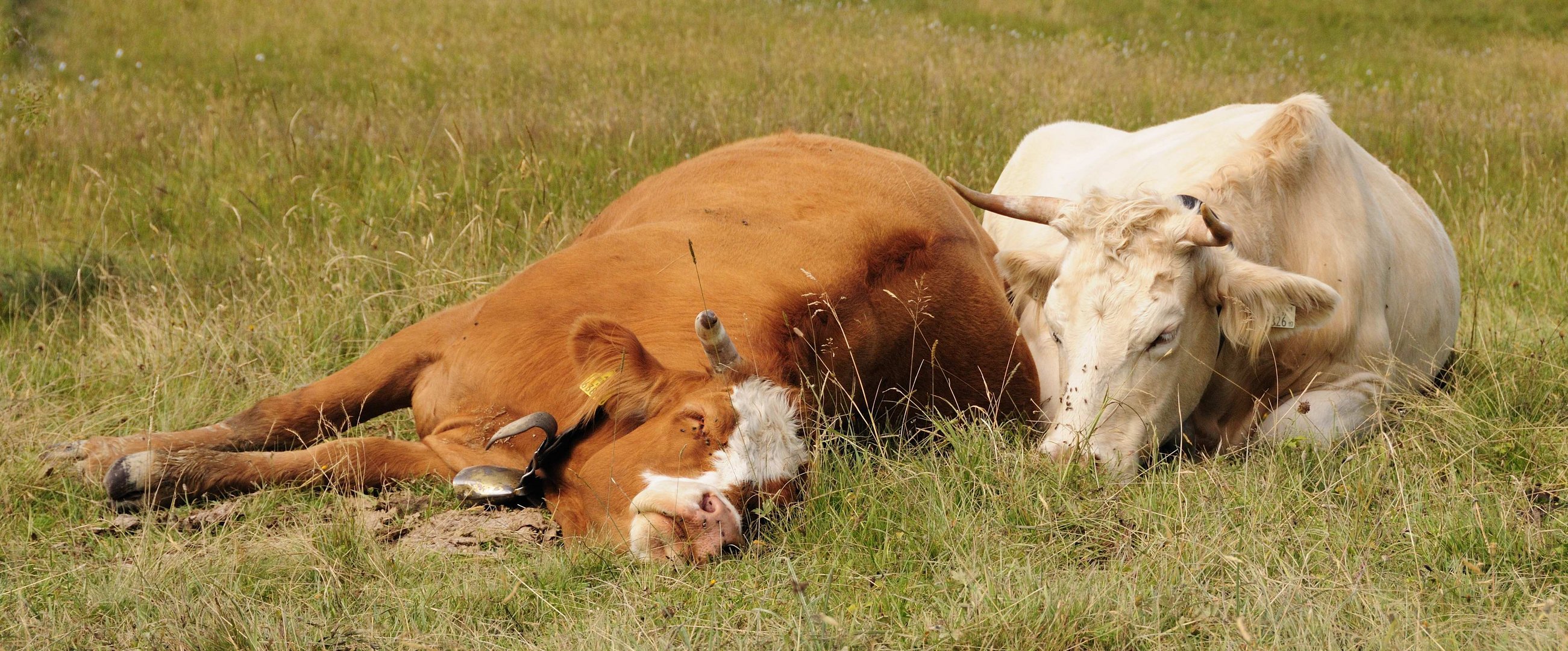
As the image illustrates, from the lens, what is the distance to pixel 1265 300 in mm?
4098

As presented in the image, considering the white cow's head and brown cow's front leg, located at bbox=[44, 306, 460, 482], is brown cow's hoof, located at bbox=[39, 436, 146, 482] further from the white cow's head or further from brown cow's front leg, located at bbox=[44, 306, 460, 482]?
the white cow's head

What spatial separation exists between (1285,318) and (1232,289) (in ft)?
0.67

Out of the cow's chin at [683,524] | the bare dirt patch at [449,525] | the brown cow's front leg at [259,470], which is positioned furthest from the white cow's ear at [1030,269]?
the brown cow's front leg at [259,470]

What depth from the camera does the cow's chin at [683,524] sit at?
3.12 metres

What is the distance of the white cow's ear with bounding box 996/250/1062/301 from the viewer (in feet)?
14.9

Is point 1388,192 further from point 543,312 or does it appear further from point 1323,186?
point 543,312

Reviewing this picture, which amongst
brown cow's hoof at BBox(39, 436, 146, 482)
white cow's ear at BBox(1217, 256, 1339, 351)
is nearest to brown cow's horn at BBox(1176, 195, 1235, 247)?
white cow's ear at BBox(1217, 256, 1339, 351)

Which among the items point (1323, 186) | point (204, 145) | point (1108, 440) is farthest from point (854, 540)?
point (204, 145)

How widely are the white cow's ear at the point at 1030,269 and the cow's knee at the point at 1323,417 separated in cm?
94

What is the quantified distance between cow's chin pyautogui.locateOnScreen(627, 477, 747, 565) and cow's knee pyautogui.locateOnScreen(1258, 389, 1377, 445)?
7.27 ft

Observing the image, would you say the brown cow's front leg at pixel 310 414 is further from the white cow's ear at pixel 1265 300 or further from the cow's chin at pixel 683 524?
the white cow's ear at pixel 1265 300

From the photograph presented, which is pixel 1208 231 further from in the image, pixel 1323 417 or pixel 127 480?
pixel 127 480

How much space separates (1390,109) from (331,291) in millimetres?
9484

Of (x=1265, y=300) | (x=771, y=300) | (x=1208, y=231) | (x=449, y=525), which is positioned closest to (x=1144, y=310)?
(x=1208, y=231)
